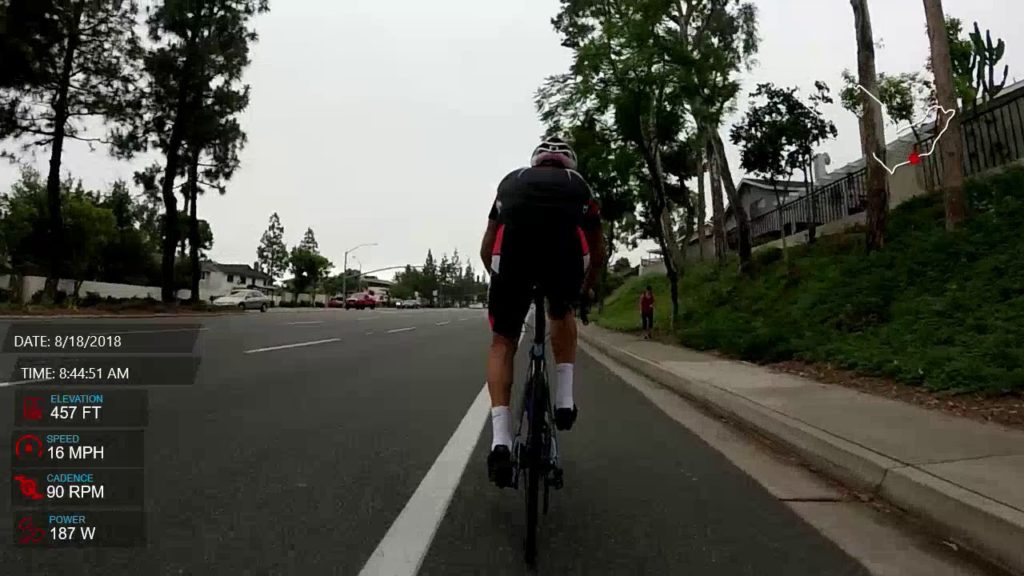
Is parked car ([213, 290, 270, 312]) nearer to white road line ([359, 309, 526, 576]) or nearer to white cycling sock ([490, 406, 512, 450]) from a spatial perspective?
white road line ([359, 309, 526, 576])

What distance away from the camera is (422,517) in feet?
12.7

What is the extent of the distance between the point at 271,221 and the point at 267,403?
358 ft

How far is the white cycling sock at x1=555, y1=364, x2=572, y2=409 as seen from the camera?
363 centimetres

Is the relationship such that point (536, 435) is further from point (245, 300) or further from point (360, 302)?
point (360, 302)

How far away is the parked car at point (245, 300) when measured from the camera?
151 ft

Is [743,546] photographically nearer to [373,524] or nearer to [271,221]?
[373,524]

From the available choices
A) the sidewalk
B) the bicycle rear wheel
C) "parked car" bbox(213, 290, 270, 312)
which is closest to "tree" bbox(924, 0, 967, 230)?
the sidewalk

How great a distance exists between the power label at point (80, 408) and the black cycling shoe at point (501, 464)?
2.27 meters

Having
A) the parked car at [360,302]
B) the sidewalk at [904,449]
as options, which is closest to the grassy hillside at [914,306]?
the sidewalk at [904,449]

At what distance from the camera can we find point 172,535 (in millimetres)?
3527

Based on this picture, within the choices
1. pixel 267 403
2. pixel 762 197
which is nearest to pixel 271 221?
pixel 762 197
